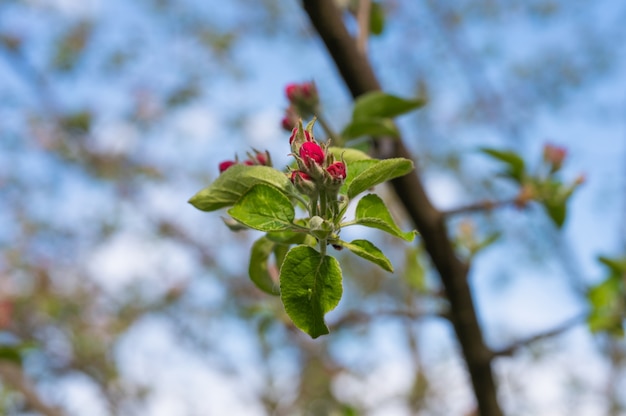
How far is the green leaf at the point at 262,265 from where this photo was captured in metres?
0.63

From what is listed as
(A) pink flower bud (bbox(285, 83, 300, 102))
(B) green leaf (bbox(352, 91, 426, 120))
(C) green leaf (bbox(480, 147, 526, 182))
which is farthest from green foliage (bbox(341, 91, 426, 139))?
(C) green leaf (bbox(480, 147, 526, 182))

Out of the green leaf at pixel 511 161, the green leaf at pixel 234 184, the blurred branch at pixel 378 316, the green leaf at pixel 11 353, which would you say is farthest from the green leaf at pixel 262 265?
the green leaf at pixel 11 353

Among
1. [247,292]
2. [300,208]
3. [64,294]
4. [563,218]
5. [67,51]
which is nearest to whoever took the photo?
[300,208]

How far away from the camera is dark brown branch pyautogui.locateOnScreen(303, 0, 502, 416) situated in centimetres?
99

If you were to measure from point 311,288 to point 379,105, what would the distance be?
42 centimetres

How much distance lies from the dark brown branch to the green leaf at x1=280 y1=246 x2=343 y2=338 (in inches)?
21.3

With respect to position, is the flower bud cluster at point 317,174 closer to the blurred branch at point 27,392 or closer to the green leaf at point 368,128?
the green leaf at point 368,128

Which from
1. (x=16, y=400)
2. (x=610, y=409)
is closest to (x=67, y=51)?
(x=16, y=400)

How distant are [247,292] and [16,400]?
3.46 m

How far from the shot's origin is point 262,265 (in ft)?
2.16

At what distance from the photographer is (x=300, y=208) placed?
0.65 meters

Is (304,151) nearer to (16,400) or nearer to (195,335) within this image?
(16,400)

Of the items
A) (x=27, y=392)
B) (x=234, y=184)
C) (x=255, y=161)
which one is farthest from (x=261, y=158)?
(x=27, y=392)

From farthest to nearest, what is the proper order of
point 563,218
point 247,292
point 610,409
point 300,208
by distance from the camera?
point 610,409, point 247,292, point 563,218, point 300,208
